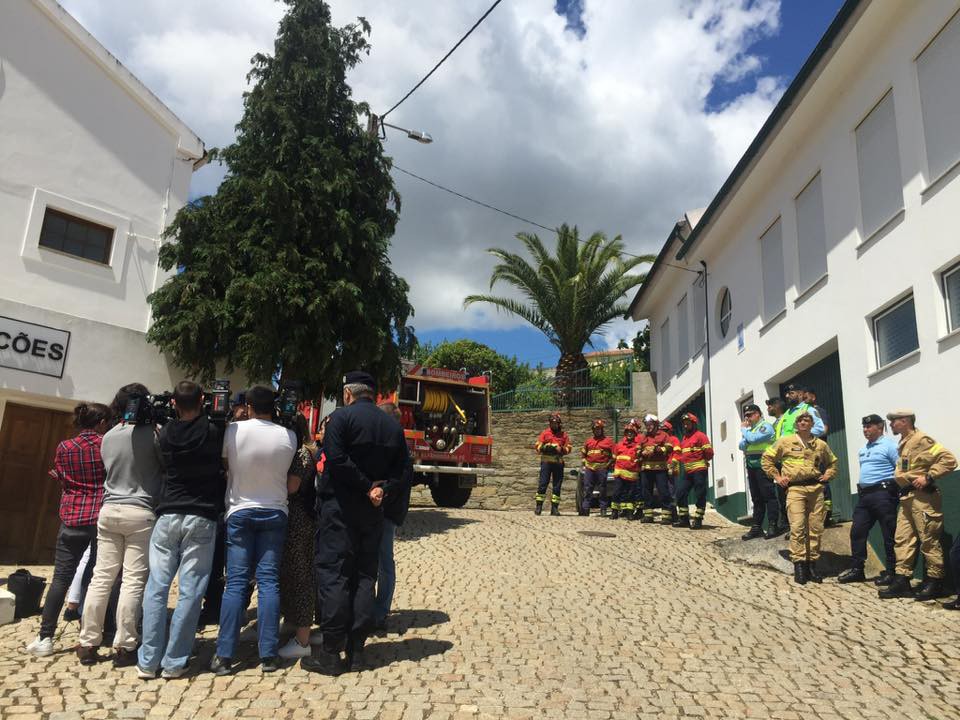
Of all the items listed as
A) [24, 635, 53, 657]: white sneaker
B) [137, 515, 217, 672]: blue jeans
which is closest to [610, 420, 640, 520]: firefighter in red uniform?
[137, 515, 217, 672]: blue jeans

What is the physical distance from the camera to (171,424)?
510cm

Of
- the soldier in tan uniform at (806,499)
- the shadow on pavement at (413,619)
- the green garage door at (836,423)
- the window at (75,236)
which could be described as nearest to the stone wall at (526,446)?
the green garage door at (836,423)

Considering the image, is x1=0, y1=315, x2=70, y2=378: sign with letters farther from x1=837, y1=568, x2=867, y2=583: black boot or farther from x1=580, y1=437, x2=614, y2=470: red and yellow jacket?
x1=837, y1=568, x2=867, y2=583: black boot

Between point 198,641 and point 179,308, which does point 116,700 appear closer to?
point 198,641

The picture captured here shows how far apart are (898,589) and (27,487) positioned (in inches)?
404

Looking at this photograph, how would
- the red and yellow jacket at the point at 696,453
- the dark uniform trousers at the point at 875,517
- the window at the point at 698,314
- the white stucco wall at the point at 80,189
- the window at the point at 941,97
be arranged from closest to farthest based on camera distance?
the dark uniform trousers at the point at 875,517 → the window at the point at 941,97 → the white stucco wall at the point at 80,189 → the red and yellow jacket at the point at 696,453 → the window at the point at 698,314

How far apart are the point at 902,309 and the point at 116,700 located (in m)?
9.38

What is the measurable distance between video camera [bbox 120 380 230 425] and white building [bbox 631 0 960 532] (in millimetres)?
7288

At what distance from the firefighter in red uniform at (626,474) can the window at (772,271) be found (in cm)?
328

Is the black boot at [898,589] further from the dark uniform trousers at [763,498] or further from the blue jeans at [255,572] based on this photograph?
the blue jeans at [255,572]

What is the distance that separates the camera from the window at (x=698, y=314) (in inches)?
719

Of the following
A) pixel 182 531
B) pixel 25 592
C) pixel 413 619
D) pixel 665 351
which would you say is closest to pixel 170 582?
pixel 182 531

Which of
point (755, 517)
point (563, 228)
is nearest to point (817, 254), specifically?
point (755, 517)

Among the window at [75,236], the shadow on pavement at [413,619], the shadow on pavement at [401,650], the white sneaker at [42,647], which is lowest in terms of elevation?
the white sneaker at [42,647]
